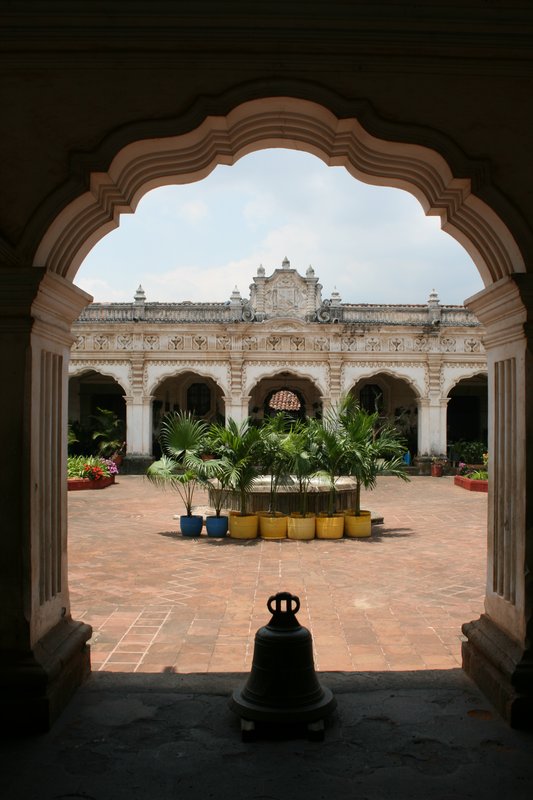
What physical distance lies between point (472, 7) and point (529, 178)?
0.95 meters

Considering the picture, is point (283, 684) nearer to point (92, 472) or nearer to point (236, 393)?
point (92, 472)

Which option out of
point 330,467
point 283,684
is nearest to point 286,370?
point 330,467

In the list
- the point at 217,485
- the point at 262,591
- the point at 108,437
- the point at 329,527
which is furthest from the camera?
the point at 108,437

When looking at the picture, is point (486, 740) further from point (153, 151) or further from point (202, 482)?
point (202, 482)

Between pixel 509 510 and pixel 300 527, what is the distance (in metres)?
6.77

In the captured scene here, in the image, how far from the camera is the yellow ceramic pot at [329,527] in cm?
1070

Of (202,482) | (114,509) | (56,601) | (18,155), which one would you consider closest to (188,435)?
(202,482)

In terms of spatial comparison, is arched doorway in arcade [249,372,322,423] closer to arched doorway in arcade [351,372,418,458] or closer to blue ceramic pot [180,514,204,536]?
arched doorway in arcade [351,372,418,458]

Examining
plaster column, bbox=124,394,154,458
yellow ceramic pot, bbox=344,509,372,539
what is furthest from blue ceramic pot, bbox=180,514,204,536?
plaster column, bbox=124,394,154,458

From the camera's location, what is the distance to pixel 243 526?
10.6 m

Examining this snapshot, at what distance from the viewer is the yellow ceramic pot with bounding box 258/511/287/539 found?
10.6m

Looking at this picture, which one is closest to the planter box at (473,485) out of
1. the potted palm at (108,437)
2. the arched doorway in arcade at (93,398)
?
the potted palm at (108,437)

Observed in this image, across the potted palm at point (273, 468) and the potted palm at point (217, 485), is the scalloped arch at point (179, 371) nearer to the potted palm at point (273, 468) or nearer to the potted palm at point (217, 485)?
the potted palm at point (217, 485)

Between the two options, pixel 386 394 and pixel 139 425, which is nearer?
pixel 139 425
